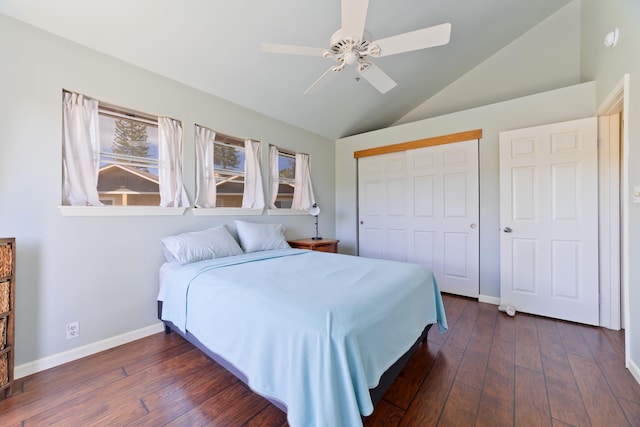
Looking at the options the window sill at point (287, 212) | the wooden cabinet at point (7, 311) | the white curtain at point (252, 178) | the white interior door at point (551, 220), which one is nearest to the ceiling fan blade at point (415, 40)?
the white interior door at point (551, 220)

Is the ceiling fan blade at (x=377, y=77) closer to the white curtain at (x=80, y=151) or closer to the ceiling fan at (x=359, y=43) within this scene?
the ceiling fan at (x=359, y=43)

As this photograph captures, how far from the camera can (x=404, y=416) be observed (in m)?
1.36

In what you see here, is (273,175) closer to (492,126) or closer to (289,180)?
(289,180)

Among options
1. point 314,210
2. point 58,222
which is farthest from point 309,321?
point 314,210

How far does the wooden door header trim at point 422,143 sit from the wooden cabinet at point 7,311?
12.8ft

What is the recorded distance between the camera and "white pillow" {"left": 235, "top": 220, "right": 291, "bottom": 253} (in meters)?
2.80

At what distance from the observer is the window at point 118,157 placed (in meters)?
1.97

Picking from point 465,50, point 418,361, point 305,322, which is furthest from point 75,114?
point 465,50

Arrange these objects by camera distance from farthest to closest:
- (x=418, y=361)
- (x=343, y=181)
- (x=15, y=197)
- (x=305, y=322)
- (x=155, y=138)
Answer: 1. (x=343, y=181)
2. (x=155, y=138)
3. (x=418, y=361)
4. (x=15, y=197)
5. (x=305, y=322)

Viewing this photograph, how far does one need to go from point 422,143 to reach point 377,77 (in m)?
1.75

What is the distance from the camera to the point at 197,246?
2285 millimetres

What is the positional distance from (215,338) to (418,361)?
1468 millimetres

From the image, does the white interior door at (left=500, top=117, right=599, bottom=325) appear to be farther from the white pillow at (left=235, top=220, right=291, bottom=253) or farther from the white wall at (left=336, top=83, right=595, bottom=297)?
the white pillow at (left=235, top=220, right=291, bottom=253)

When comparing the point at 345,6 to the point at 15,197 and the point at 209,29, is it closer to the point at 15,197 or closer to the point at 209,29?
the point at 209,29
